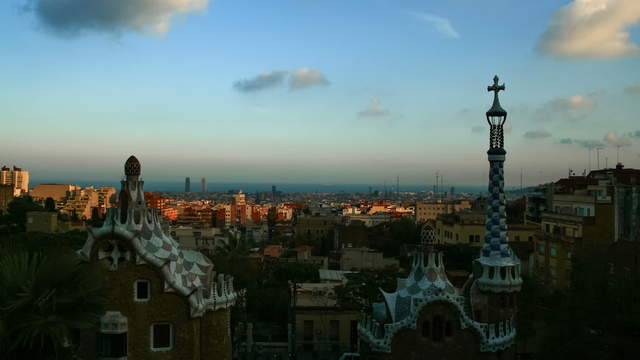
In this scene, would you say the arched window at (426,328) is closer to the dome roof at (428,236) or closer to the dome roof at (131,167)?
the dome roof at (428,236)

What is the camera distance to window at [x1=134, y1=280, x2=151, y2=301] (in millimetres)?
16500

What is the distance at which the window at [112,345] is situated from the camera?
640 inches

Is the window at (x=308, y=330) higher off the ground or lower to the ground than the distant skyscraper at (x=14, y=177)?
lower

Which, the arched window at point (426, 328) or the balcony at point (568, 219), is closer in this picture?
the arched window at point (426, 328)

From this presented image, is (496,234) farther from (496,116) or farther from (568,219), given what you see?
(568,219)

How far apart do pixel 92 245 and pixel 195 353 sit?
4.02 metres

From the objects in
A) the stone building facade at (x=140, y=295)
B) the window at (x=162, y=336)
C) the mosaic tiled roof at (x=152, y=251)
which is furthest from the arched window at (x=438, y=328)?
the window at (x=162, y=336)

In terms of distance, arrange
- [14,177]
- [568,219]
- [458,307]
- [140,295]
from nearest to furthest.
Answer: [458,307], [140,295], [568,219], [14,177]

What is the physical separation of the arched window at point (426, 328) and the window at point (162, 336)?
6.71 meters

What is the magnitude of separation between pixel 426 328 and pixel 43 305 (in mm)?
9208

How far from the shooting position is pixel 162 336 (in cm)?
1666

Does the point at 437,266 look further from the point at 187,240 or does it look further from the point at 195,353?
the point at 187,240

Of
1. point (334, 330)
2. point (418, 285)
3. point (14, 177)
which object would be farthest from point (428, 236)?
point (14, 177)

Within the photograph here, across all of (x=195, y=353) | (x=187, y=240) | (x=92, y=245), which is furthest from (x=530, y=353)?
(x=187, y=240)
